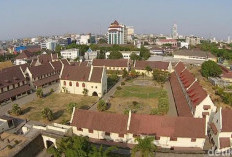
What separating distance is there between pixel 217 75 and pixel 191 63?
2728cm

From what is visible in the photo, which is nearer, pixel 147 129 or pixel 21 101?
pixel 147 129

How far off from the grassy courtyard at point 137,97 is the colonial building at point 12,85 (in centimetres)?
Answer: 2465

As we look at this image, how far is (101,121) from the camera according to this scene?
103 feet

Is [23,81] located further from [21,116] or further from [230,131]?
[230,131]

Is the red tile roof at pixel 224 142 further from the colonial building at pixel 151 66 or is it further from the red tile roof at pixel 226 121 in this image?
the colonial building at pixel 151 66

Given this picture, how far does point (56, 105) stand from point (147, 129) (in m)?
26.4

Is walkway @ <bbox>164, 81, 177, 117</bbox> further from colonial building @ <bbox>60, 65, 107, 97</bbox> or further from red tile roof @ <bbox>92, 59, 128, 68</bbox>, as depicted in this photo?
red tile roof @ <bbox>92, 59, 128, 68</bbox>

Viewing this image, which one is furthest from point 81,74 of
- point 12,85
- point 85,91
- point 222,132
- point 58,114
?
point 222,132

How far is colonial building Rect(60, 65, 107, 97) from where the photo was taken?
5359 centimetres

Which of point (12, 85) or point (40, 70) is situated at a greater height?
point (40, 70)

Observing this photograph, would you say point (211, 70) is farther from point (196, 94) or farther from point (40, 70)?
point (40, 70)

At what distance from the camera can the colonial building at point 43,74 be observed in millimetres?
59375

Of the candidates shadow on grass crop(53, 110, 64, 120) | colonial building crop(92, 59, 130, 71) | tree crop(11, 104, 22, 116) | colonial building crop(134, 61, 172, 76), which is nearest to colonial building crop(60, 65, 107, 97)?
shadow on grass crop(53, 110, 64, 120)

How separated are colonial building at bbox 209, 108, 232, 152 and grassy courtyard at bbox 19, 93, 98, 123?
26.7 metres
